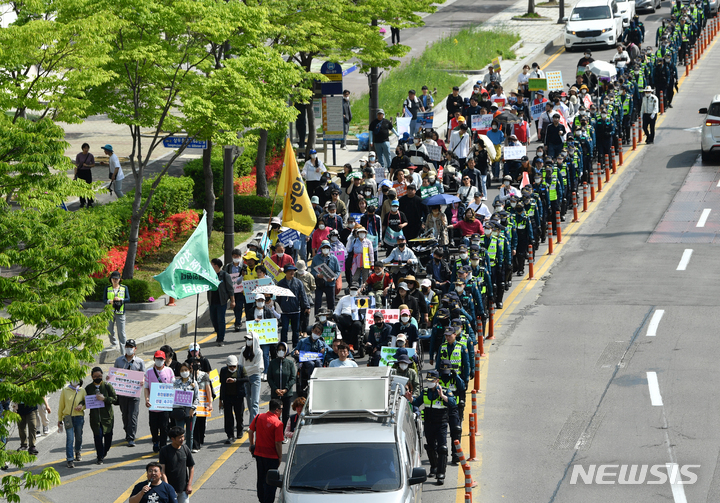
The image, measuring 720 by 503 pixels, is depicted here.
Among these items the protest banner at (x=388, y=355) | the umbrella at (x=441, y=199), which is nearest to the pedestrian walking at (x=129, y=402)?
the protest banner at (x=388, y=355)

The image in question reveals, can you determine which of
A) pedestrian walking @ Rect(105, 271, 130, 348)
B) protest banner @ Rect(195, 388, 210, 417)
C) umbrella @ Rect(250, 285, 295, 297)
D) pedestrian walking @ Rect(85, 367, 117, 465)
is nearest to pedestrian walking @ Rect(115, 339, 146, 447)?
pedestrian walking @ Rect(85, 367, 117, 465)

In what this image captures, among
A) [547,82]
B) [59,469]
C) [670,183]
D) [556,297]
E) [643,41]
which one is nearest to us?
[59,469]

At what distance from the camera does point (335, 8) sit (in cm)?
3197

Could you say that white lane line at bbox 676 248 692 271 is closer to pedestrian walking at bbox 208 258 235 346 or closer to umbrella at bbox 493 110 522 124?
umbrella at bbox 493 110 522 124

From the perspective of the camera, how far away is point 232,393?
17.5 meters

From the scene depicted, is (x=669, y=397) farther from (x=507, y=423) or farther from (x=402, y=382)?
(x=402, y=382)

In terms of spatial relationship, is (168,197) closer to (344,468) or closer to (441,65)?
(344,468)

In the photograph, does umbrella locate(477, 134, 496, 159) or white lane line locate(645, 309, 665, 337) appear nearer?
white lane line locate(645, 309, 665, 337)

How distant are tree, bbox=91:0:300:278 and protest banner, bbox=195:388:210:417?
27.2 ft

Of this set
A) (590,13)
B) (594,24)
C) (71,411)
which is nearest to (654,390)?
(71,411)

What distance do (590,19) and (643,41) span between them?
2.49 m

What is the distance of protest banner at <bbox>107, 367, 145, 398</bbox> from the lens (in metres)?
17.5

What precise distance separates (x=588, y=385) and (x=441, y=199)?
7126 millimetres

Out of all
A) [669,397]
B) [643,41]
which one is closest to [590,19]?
[643,41]
